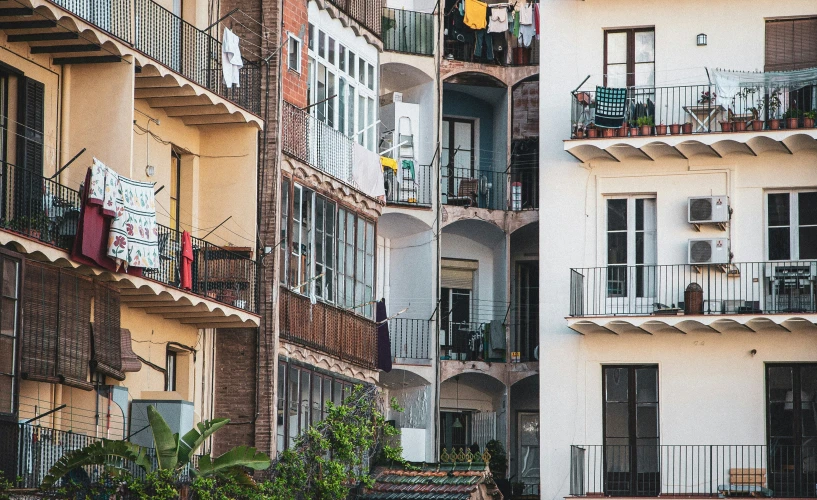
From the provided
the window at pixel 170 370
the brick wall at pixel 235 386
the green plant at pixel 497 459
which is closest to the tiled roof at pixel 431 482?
the brick wall at pixel 235 386

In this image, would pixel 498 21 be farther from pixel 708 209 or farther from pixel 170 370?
pixel 170 370

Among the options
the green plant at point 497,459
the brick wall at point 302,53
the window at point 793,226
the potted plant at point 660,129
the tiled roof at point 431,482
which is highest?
the brick wall at point 302,53

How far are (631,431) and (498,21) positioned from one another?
453 inches

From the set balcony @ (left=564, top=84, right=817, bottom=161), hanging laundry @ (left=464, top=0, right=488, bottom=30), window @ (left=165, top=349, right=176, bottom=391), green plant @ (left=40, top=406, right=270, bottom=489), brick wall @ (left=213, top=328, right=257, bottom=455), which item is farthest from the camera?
hanging laundry @ (left=464, top=0, right=488, bottom=30)

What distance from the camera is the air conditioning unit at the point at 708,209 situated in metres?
34.6

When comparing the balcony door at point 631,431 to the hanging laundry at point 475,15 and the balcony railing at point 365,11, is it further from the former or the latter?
the hanging laundry at point 475,15

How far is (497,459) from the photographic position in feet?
125

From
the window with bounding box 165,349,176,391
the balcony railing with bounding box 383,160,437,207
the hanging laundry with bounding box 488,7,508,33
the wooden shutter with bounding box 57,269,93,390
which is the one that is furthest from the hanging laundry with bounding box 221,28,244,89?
the hanging laundry with bounding box 488,7,508,33

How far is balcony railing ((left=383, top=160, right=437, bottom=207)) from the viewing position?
39.4 meters

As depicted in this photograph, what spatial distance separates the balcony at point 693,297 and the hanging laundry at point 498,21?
333 inches

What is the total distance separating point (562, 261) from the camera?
3556 centimetres

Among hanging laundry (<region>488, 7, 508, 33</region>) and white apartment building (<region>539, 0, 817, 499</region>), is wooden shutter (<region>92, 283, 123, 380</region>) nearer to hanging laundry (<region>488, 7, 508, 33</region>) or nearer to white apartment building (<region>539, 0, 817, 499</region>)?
white apartment building (<region>539, 0, 817, 499</region>)

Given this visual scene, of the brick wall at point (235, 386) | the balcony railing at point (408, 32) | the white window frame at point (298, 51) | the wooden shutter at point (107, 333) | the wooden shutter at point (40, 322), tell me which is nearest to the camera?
the wooden shutter at point (40, 322)

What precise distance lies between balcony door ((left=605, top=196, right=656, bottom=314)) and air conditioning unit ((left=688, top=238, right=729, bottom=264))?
0.88 metres
